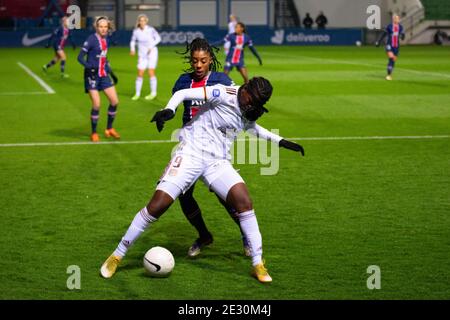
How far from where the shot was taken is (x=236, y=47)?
81.8ft

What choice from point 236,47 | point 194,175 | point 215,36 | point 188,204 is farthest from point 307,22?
point 194,175

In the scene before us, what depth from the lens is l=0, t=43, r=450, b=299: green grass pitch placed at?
705 cm

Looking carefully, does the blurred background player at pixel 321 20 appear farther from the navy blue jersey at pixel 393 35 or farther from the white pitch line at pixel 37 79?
the navy blue jersey at pixel 393 35

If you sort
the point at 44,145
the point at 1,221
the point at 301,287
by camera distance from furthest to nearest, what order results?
the point at 44,145
the point at 1,221
the point at 301,287

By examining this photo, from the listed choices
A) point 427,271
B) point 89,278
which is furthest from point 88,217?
point 427,271

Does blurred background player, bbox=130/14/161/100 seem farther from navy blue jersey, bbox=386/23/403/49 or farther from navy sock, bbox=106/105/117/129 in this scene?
navy blue jersey, bbox=386/23/403/49

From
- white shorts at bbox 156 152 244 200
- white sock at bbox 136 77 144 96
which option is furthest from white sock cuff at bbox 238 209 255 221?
white sock at bbox 136 77 144 96

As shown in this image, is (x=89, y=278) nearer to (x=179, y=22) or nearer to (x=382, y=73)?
(x=382, y=73)

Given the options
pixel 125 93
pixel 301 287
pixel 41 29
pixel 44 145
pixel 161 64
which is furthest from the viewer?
pixel 41 29

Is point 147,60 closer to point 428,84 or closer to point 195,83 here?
point 428,84

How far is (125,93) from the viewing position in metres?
23.7

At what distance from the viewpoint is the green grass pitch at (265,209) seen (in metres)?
7.05

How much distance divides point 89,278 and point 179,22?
159 feet

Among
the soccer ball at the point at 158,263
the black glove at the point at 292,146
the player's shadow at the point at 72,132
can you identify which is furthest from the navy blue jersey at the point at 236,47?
the soccer ball at the point at 158,263
